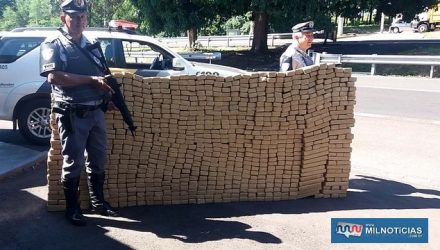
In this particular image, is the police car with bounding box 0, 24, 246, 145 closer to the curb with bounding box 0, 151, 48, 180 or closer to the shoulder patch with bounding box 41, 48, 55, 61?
the curb with bounding box 0, 151, 48, 180

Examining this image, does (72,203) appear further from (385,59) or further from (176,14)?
(176,14)

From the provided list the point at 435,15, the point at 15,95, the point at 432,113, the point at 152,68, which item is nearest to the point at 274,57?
the point at 432,113

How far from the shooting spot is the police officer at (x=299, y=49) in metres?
5.16

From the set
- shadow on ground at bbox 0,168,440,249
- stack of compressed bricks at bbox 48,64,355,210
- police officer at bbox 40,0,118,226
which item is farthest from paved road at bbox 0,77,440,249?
police officer at bbox 40,0,118,226

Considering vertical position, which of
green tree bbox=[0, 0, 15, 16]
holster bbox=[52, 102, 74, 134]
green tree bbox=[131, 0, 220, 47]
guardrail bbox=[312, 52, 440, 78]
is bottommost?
holster bbox=[52, 102, 74, 134]

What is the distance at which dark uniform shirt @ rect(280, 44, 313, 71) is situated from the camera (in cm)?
519

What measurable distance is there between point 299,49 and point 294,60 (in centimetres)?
16

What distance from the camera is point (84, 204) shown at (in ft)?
15.1

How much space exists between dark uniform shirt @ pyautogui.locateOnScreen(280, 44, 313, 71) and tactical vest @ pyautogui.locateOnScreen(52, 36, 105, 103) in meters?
→ 2.14

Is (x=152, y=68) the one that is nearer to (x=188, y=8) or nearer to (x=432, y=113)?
(x=432, y=113)

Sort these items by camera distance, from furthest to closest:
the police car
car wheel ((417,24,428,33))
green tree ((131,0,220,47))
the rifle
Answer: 1. car wheel ((417,24,428,33))
2. green tree ((131,0,220,47))
3. the police car
4. the rifle

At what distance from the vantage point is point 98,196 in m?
4.45

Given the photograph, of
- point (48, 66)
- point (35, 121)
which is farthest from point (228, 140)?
point (35, 121)

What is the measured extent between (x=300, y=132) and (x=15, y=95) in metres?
4.29
